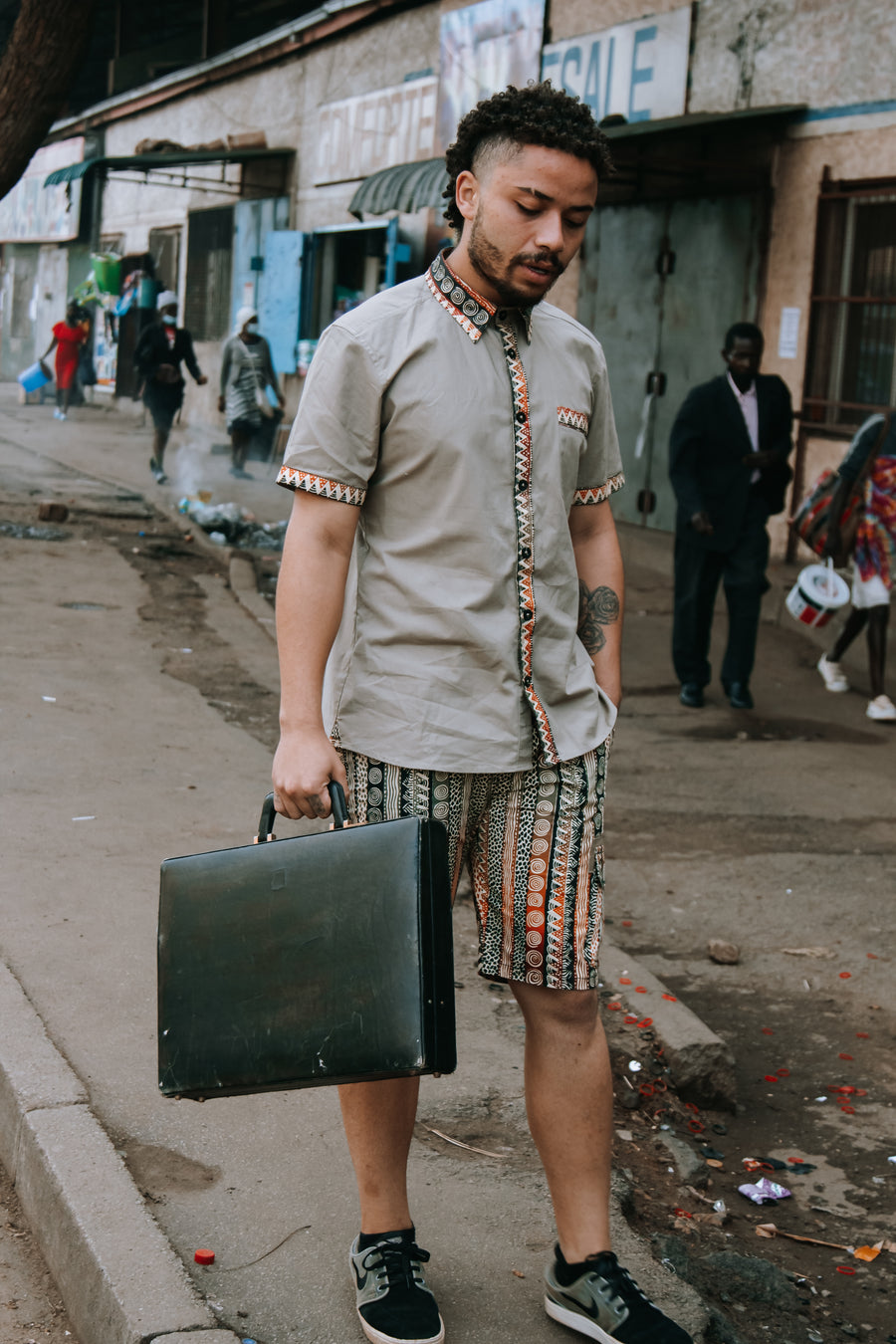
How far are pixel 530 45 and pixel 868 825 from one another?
970 cm

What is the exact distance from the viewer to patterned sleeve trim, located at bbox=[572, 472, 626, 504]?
2.59 metres

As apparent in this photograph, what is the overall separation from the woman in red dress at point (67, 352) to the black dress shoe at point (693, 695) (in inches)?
756

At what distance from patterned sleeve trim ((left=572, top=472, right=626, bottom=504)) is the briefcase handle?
26.5 inches

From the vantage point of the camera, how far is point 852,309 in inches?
397

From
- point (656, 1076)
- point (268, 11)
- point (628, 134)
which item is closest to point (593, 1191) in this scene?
point (656, 1076)

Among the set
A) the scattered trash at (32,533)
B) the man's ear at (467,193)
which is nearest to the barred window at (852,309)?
the scattered trash at (32,533)

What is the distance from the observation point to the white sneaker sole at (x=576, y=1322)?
2.38m

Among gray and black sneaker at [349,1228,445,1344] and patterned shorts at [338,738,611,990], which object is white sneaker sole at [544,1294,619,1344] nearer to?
gray and black sneaker at [349,1228,445,1344]

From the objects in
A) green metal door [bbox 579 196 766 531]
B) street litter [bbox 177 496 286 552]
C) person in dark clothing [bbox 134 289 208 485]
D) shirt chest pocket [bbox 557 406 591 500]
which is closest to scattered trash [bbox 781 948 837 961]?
shirt chest pocket [bbox 557 406 591 500]

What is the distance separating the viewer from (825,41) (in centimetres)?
984

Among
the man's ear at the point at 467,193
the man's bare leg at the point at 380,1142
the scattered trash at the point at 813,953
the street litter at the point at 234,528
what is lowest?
the scattered trash at the point at 813,953

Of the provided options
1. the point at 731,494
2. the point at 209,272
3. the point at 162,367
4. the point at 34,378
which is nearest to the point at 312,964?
the point at 731,494

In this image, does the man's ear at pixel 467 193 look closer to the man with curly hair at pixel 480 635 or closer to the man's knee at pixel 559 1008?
the man with curly hair at pixel 480 635

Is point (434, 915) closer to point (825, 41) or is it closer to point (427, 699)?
point (427, 699)
